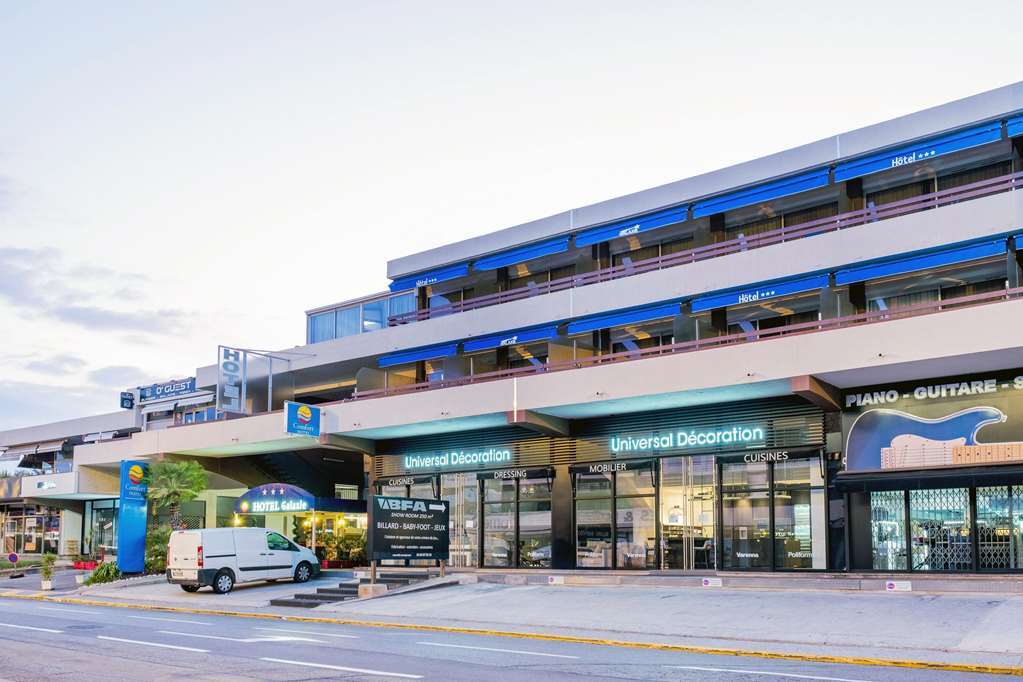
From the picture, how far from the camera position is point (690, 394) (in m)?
26.9

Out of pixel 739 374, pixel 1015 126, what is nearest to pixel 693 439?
pixel 739 374

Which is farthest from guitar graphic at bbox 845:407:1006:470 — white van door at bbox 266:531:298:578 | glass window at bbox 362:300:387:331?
glass window at bbox 362:300:387:331

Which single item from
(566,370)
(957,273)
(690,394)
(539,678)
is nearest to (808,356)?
(690,394)

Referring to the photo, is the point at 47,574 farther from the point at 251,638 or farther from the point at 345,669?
the point at 345,669

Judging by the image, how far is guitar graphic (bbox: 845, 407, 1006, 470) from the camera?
75.9ft

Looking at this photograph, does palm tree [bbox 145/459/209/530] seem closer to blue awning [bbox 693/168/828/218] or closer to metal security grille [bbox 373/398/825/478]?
metal security grille [bbox 373/398/825/478]

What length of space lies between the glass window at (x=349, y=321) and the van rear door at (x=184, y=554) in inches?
540

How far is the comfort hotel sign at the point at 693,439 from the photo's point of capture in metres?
27.1

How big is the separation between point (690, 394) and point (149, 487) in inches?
854

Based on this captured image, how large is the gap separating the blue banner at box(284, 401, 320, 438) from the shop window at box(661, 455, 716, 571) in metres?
12.4

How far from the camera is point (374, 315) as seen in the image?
4188 centimetres

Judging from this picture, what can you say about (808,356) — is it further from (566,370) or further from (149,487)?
(149,487)

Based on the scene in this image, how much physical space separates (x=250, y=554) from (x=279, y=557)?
112 centimetres

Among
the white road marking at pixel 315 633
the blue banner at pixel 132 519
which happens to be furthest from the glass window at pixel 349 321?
the white road marking at pixel 315 633
